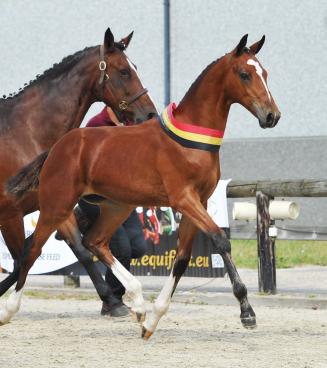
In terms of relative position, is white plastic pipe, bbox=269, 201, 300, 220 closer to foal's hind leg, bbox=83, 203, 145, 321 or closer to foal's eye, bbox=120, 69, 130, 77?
foal's hind leg, bbox=83, 203, 145, 321

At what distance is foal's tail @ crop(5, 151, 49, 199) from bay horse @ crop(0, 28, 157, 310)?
0.12 meters

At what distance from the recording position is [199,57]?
59.9 ft

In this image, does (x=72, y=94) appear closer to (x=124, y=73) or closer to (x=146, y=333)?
(x=124, y=73)

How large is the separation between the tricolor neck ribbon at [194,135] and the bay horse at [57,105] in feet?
2.46

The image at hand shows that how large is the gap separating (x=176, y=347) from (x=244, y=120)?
11.4m

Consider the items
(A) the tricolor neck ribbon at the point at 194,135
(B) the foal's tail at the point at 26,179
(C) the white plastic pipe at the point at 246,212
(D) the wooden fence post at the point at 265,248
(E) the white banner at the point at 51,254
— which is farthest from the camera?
(E) the white banner at the point at 51,254

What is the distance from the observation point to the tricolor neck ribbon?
22.5 ft

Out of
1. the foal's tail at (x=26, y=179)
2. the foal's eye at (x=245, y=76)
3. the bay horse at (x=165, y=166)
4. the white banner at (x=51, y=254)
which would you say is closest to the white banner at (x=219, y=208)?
the white banner at (x=51, y=254)

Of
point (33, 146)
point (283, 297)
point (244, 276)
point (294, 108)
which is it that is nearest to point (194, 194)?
point (33, 146)

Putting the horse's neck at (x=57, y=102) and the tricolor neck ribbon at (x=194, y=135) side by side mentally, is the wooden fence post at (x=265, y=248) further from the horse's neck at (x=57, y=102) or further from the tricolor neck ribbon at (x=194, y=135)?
the tricolor neck ribbon at (x=194, y=135)

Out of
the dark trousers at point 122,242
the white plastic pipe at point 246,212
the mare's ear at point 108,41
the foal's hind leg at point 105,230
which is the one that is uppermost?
the mare's ear at point 108,41

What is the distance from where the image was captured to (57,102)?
25.8 feet

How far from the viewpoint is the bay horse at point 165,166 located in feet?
22.1

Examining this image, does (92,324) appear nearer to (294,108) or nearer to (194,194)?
(194,194)
